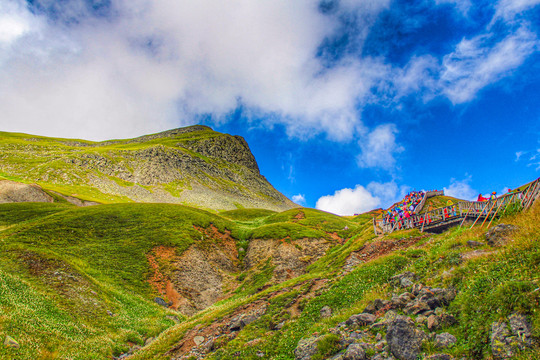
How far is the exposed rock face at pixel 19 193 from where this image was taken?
78537mm

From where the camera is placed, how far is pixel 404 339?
851 centimetres

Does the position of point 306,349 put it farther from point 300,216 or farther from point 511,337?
point 300,216

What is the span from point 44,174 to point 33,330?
152 metres

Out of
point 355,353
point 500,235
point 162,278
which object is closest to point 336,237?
point 162,278

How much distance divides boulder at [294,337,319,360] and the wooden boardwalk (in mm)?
12829

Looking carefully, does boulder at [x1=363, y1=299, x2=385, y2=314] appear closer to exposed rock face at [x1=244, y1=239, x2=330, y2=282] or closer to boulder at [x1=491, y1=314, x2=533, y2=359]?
boulder at [x1=491, y1=314, x2=533, y2=359]

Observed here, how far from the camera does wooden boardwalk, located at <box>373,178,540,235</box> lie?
17406mm

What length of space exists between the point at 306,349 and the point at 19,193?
10452cm

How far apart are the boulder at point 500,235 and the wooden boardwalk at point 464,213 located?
118 inches

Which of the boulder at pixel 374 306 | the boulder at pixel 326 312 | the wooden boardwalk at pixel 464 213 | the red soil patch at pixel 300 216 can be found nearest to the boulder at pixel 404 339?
the boulder at pixel 374 306

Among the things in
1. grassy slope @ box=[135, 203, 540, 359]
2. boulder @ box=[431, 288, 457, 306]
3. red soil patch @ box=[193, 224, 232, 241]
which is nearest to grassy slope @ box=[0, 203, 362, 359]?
red soil patch @ box=[193, 224, 232, 241]

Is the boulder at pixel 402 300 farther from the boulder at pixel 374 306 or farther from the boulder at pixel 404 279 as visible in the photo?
the boulder at pixel 404 279

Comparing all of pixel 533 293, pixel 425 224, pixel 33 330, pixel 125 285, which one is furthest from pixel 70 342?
pixel 425 224

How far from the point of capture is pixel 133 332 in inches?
987
